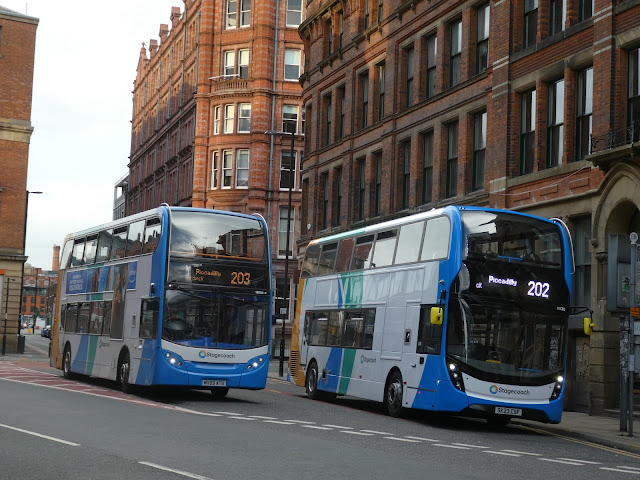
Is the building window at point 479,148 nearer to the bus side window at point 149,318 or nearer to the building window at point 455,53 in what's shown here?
the building window at point 455,53

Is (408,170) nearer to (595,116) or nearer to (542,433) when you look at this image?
(595,116)

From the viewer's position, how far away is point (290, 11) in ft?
224

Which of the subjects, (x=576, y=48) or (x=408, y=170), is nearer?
(x=576, y=48)

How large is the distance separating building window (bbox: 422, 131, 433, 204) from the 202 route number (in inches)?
614

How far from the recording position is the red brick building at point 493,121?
25156 mm

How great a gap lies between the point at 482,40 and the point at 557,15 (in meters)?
4.61

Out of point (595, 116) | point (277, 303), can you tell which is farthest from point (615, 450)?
point (277, 303)

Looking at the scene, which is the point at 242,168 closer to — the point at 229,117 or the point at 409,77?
the point at 229,117

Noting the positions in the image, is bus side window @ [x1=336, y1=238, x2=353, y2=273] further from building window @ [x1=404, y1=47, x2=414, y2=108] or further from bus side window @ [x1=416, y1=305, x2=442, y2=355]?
building window @ [x1=404, y1=47, x2=414, y2=108]

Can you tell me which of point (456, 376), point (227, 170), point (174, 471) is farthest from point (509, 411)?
point (227, 170)

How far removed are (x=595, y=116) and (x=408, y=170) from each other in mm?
12683

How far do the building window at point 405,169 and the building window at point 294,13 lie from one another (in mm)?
31742

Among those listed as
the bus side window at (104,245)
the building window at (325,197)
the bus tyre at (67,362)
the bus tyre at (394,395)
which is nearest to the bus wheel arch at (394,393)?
the bus tyre at (394,395)

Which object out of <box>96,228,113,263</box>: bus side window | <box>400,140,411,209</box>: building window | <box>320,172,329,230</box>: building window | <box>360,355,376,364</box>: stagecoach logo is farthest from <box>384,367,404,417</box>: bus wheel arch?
<box>320,172,329,230</box>: building window
